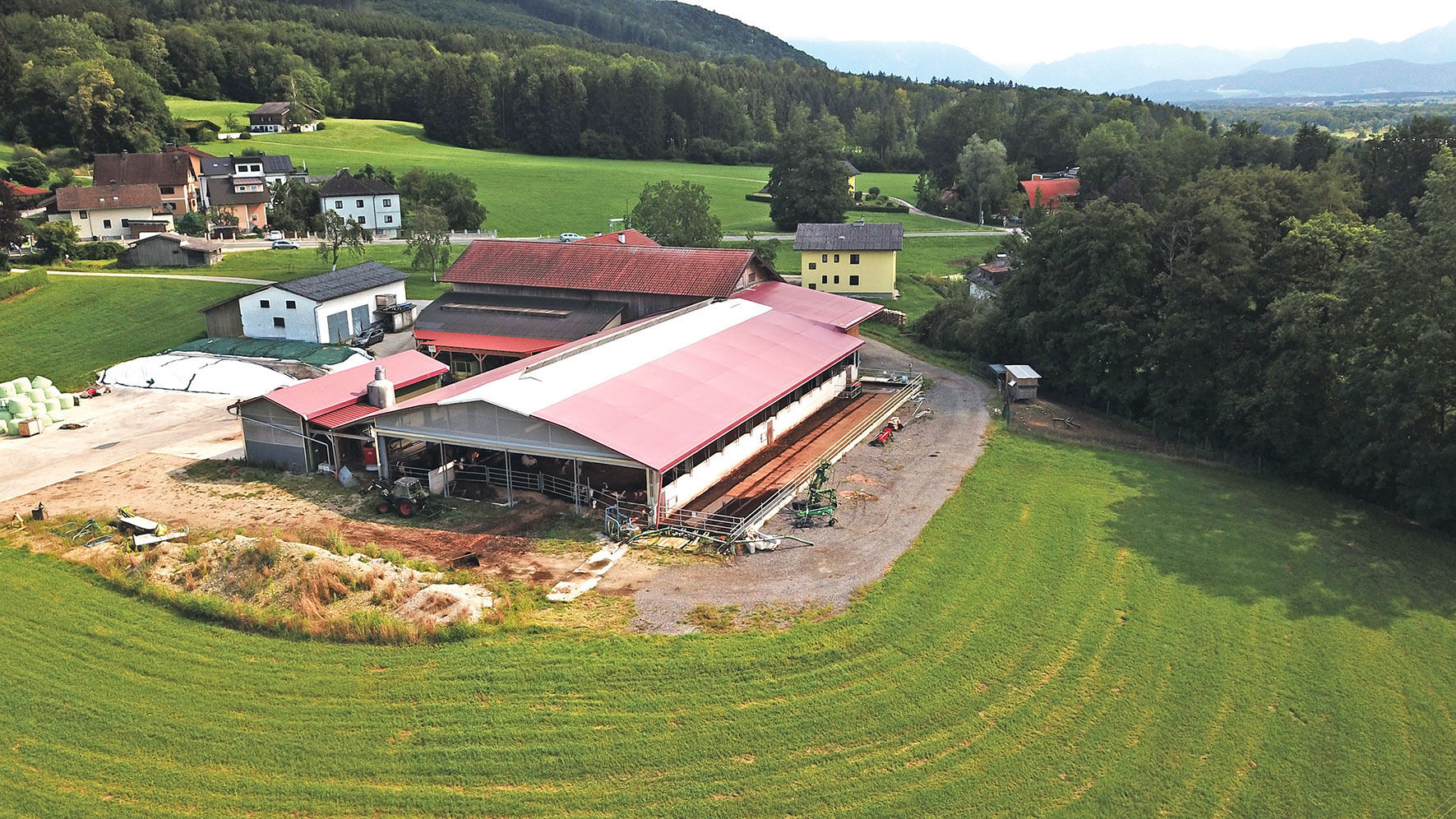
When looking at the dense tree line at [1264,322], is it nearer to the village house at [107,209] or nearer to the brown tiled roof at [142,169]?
the village house at [107,209]

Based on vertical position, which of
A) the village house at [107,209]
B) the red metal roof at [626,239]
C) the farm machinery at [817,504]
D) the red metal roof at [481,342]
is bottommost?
the farm machinery at [817,504]

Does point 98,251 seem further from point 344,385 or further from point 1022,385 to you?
point 1022,385

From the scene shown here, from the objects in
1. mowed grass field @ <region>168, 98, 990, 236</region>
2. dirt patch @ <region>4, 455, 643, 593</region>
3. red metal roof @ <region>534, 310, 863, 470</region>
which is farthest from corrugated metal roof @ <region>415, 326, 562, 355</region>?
mowed grass field @ <region>168, 98, 990, 236</region>

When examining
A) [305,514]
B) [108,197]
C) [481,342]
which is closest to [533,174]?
[108,197]

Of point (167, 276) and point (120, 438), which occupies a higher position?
point (167, 276)

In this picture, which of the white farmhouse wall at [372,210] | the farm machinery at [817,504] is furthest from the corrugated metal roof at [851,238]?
the white farmhouse wall at [372,210]
